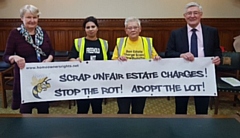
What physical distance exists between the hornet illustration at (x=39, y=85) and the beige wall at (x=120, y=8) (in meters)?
2.98

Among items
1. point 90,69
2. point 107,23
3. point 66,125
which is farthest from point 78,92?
point 107,23

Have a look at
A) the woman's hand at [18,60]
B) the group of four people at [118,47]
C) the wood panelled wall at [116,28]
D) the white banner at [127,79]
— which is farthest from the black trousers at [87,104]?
the wood panelled wall at [116,28]

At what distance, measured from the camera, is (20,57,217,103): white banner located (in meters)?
2.94

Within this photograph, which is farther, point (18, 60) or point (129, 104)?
point (129, 104)

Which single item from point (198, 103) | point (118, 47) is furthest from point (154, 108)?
point (118, 47)

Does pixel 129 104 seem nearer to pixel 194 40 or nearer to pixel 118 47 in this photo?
pixel 118 47

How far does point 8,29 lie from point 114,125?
4.39m

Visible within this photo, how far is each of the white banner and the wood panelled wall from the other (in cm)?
282

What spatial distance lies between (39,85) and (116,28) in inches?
120

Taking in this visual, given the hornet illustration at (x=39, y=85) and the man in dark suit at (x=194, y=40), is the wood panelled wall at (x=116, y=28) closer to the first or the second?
the man in dark suit at (x=194, y=40)

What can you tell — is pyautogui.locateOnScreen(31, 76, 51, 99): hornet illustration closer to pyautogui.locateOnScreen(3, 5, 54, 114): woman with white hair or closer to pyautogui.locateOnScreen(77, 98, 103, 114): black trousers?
pyautogui.locateOnScreen(3, 5, 54, 114): woman with white hair

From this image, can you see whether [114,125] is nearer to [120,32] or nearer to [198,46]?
[198,46]

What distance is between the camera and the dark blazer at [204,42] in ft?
9.48

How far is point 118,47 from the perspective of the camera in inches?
118
